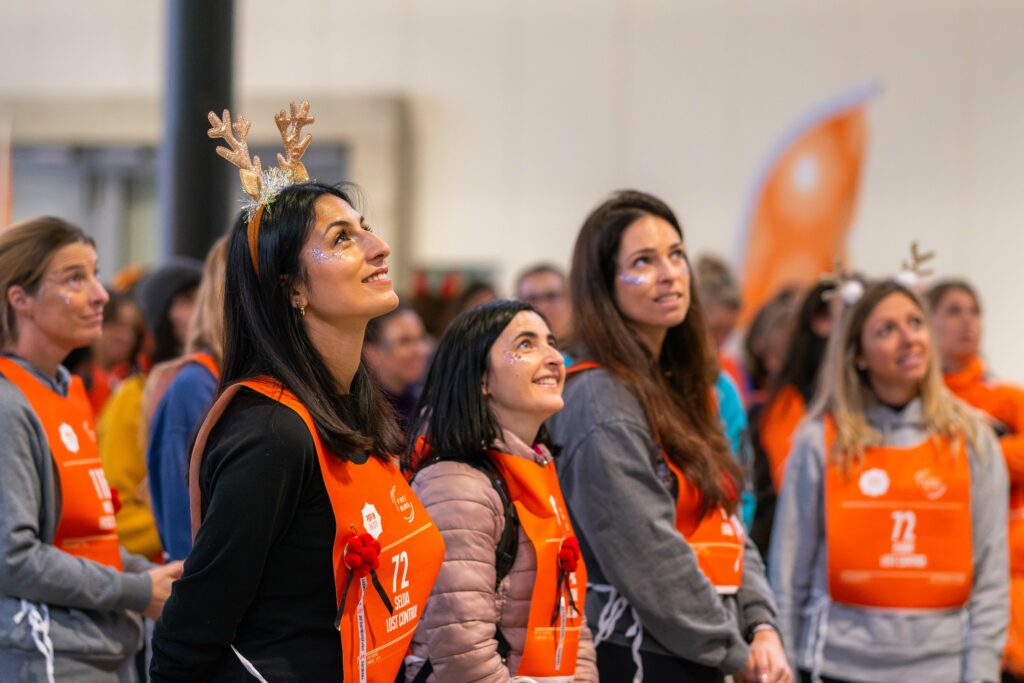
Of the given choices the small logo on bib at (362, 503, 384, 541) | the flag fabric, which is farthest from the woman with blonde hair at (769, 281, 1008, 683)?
the flag fabric

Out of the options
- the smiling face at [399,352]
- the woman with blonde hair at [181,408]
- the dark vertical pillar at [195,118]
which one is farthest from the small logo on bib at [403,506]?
the dark vertical pillar at [195,118]

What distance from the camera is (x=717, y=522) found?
8.79 feet

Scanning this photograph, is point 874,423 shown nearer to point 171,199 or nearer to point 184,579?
point 184,579

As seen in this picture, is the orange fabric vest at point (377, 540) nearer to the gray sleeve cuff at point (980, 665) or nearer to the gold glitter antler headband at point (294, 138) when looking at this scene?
the gold glitter antler headband at point (294, 138)

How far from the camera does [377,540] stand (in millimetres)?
1854

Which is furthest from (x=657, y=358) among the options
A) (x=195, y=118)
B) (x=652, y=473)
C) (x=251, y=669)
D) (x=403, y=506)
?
(x=195, y=118)

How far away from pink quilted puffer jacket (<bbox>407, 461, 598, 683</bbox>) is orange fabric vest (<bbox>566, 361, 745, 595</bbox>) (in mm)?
552

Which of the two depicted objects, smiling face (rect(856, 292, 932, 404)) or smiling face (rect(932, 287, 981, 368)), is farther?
smiling face (rect(932, 287, 981, 368))

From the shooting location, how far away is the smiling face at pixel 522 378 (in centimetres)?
234

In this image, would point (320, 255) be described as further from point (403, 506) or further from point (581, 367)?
point (581, 367)

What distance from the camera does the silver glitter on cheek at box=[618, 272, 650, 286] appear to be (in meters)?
2.76

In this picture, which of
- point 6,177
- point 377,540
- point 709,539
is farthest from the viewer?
point 6,177

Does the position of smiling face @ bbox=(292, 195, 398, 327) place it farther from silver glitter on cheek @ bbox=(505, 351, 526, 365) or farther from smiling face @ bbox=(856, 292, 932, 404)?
smiling face @ bbox=(856, 292, 932, 404)

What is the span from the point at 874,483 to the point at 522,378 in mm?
1367
